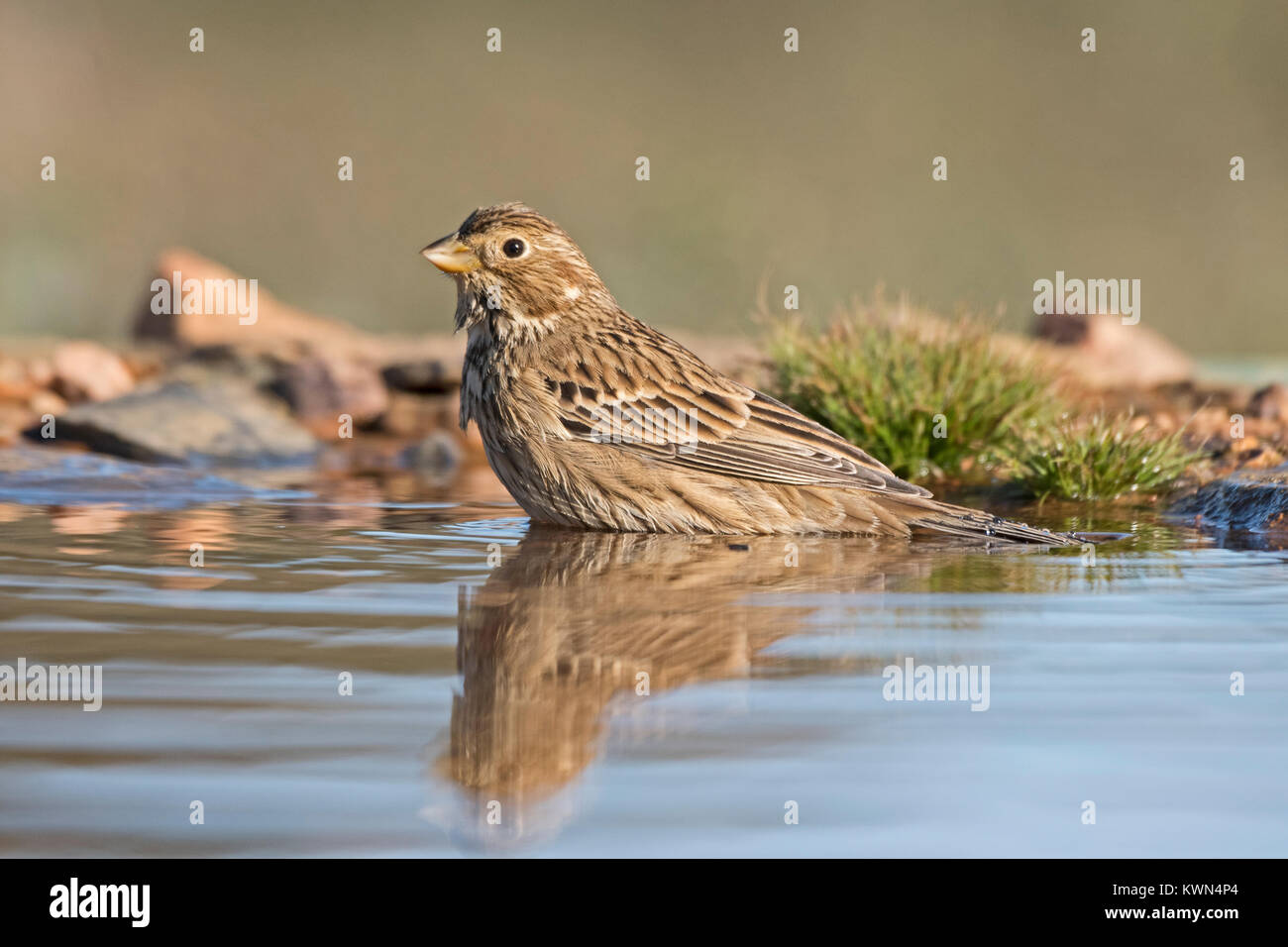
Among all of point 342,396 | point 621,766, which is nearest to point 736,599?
point 621,766

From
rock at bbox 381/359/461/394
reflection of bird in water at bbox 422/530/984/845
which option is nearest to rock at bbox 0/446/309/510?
reflection of bird in water at bbox 422/530/984/845

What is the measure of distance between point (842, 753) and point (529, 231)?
15.3 feet

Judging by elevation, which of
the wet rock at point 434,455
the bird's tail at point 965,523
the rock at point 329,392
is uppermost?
the rock at point 329,392

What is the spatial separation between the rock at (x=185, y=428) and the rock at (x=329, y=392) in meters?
0.85

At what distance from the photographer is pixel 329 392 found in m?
12.0

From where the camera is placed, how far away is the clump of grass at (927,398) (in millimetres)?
8727

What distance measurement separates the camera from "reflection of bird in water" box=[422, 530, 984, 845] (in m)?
3.11

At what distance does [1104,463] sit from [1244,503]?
87cm

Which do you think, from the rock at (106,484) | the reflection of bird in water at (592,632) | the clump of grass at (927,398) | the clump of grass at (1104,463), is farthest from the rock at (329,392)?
the clump of grass at (1104,463)

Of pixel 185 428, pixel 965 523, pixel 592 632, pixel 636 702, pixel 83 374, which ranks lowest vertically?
pixel 636 702

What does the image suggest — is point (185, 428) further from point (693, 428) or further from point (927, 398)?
point (927, 398)

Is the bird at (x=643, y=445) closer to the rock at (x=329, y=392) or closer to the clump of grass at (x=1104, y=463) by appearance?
the clump of grass at (x=1104, y=463)

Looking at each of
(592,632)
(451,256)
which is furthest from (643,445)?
(592,632)

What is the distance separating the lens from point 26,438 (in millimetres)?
10086
